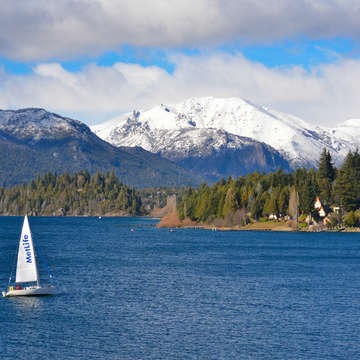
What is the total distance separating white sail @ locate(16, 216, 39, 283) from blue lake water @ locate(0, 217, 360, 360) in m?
3.64

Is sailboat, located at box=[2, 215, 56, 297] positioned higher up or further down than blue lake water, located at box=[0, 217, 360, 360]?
higher up

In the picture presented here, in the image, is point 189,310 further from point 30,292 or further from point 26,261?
point 26,261

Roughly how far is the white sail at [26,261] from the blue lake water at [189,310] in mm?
3641

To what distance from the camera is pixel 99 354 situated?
5672 cm

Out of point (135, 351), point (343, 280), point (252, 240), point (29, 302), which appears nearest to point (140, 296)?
point (29, 302)

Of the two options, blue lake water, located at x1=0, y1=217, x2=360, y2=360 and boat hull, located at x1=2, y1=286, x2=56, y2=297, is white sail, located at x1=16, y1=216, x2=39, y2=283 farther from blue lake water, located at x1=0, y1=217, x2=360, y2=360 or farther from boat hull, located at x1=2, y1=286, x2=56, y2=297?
blue lake water, located at x1=0, y1=217, x2=360, y2=360

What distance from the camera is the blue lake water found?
5878 cm

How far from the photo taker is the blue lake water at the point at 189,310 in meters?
58.8

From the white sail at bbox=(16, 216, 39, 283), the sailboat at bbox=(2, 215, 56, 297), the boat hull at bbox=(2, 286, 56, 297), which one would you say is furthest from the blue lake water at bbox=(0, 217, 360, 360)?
the white sail at bbox=(16, 216, 39, 283)

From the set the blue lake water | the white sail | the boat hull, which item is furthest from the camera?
the white sail

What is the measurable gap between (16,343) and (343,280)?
176 ft

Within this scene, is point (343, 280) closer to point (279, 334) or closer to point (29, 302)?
point (279, 334)

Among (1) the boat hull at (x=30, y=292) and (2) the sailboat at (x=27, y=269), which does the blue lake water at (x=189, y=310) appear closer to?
(1) the boat hull at (x=30, y=292)

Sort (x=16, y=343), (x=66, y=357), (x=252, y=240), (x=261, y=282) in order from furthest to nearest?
1. (x=252, y=240)
2. (x=261, y=282)
3. (x=16, y=343)
4. (x=66, y=357)
